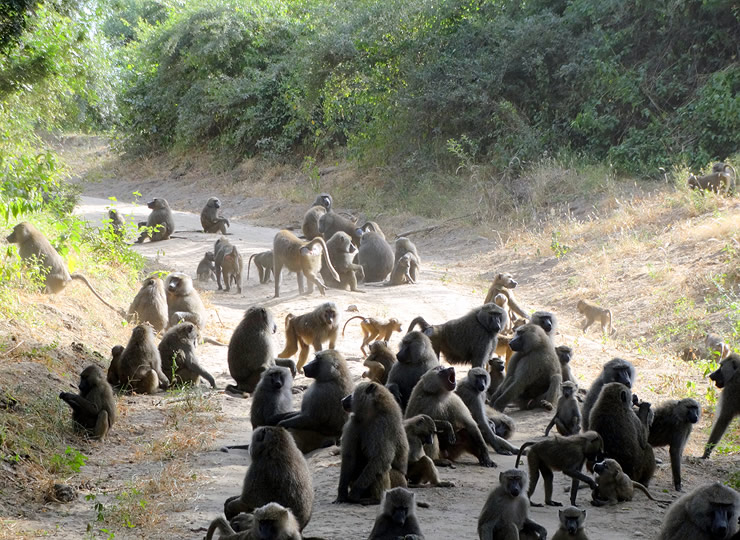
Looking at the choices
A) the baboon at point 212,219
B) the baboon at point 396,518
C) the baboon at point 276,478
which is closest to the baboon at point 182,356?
the baboon at point 276,478

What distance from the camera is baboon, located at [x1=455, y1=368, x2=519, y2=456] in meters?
7.41

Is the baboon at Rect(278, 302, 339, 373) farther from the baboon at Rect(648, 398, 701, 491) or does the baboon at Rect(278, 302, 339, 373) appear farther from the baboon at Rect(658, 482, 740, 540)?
the baboon at Rect(658, 482, 740, 540)

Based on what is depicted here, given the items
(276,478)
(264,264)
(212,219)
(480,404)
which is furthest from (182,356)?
(212,219)

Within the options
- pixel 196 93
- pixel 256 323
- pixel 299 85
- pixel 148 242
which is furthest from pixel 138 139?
pixel 256 323

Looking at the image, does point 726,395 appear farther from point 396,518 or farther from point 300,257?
point 300,257

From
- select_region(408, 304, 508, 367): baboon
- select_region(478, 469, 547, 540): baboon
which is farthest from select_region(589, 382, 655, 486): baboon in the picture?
select_region(408, 304, 508, 367): baboon

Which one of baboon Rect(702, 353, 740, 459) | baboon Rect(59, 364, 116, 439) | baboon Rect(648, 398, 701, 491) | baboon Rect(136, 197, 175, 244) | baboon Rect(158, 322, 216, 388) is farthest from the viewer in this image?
baboon Rect(136, 197, 175, 244)

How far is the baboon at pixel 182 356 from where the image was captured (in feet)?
31.0

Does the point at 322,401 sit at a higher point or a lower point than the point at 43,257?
lower

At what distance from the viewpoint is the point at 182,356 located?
9477mm

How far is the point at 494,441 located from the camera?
7.47 metres

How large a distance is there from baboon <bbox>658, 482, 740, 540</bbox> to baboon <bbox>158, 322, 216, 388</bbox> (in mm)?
5562

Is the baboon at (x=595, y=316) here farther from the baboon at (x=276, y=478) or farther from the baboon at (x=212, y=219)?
the baboon at (x=212, y=219)

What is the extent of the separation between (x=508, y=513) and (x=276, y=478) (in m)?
1.38
